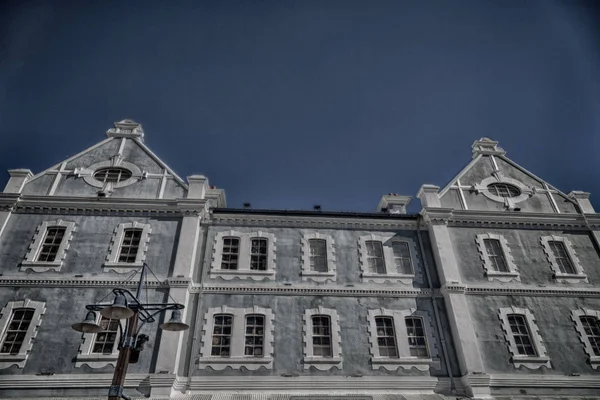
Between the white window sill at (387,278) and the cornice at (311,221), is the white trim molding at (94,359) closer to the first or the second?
the cornice at (311,221)

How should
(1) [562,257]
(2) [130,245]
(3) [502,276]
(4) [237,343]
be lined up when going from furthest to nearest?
1. (1) [562,257]
2. (3) [502,276]
3. (2) [130,245]
4. (4) [237,343]

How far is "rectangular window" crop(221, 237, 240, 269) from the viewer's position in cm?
1964

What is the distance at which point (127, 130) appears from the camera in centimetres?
2341

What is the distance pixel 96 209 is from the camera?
2022 centimetres

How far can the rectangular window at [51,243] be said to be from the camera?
18.8 m

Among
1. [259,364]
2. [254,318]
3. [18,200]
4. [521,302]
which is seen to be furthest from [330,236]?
[18,200]

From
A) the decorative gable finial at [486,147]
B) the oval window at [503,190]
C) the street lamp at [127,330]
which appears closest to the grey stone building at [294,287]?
the oval window at [503,190]

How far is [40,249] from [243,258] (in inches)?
341

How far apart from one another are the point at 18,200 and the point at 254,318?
12069 millimetres

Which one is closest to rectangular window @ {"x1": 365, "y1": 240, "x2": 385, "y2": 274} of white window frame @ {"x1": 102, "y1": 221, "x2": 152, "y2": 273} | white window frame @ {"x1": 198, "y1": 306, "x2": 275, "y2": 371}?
white window frame @ {"x1": 198, "y1": 306, "x2": 275, "y2": 371}

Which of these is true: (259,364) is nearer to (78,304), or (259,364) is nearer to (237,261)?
(237,261)

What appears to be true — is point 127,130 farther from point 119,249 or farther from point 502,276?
point 502,276

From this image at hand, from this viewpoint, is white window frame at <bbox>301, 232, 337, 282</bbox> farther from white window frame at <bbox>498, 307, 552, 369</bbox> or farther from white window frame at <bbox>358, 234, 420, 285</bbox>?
white window frame at <bbox>498, 307, 552, 369</bbox>

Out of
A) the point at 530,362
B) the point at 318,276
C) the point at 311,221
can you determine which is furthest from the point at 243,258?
the point at 530,362
